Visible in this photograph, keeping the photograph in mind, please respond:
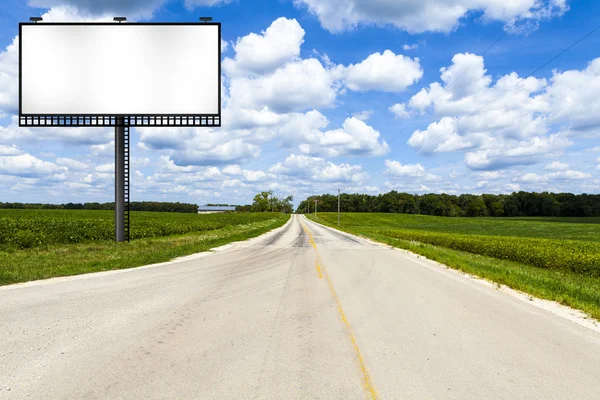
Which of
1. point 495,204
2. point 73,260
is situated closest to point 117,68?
point 73,260

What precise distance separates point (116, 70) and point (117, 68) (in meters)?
0.13

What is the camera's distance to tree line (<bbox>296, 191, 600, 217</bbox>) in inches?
5049

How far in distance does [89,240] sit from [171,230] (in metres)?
10.4

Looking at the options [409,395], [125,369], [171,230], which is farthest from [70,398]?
[171,230]

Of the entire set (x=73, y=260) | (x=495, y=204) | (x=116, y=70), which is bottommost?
(x=73, y=260)

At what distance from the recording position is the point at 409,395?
434 centimetres

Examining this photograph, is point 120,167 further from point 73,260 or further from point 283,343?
point 283,343

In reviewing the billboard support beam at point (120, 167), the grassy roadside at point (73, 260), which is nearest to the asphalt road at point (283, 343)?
the grassy roadside at point (73, 260)

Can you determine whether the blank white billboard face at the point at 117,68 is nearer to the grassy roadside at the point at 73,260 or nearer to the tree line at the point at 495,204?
the grassy roadside at the point at 73,260

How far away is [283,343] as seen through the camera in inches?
237

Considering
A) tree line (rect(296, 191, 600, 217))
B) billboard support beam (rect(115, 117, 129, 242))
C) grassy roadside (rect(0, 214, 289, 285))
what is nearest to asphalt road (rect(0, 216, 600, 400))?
grassy roadside (rect(0, 214, 289, 285))

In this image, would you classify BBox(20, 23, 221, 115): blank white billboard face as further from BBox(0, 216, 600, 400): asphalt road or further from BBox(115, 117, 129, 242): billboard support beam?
BBox(0, 216, 600, 400): asphalt road

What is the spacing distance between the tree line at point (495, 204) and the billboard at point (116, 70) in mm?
142411

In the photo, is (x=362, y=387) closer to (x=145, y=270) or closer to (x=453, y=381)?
(x=453, y=381)
